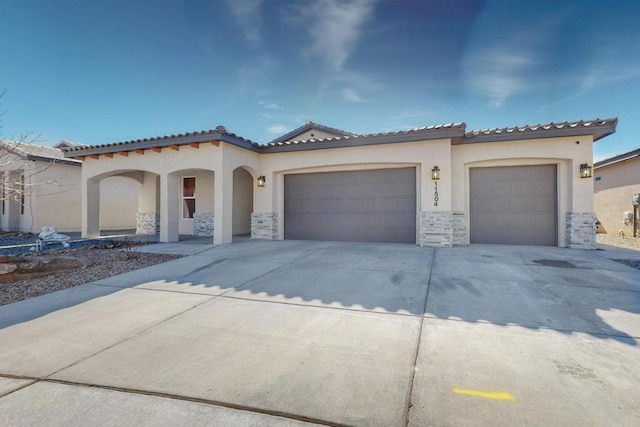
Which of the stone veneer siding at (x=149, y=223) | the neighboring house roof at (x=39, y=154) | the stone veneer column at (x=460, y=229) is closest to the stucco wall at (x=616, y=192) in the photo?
the stone veneer column at (x=460, y=229)

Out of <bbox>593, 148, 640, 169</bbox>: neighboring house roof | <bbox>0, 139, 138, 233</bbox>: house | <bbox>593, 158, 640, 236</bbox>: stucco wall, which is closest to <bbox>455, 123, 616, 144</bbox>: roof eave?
<bbox>593, 148, 640, 169</bbox>: neighboring house roof

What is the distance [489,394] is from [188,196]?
14097 mm

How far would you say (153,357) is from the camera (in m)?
2.79

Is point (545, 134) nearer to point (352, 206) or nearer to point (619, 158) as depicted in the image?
point (352, 206)

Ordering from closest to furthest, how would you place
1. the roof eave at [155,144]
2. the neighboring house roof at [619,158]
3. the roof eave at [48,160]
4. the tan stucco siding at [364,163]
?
1. the tan stucco siding at [364,163]
2. the roof eave at [155,144]
3. the neighboring house roof at [619,158]
4. the roof eave at [48,160]

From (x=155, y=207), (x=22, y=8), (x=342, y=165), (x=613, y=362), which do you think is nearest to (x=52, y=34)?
(x=22, y=8)

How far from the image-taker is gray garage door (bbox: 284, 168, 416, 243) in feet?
32.3

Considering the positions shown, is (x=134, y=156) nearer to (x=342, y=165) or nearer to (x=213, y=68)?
(x=213, y=68)

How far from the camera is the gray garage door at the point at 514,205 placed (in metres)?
9.20

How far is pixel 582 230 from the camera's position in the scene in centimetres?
866

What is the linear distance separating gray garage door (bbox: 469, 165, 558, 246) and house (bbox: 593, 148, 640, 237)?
711 centimetres

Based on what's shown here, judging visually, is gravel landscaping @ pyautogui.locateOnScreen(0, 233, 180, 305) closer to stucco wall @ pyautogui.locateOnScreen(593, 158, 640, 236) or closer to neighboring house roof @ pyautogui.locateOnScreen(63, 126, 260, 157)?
neighboring house roof @ pyautogui.locateOnScreen(63, 126, 260, 157)

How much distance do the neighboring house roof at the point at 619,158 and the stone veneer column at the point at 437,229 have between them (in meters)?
10.4

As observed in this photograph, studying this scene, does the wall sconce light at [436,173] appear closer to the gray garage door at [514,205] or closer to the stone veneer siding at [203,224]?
the gray garage door at [514,205]
